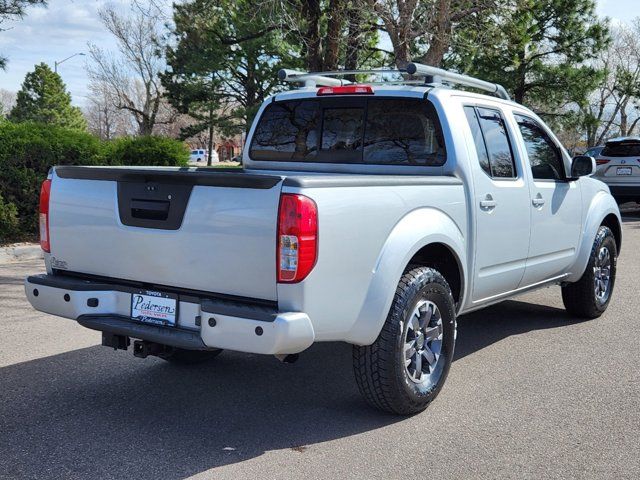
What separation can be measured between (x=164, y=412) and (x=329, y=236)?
5.28ft

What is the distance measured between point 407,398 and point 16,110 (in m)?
Answer: 53.0

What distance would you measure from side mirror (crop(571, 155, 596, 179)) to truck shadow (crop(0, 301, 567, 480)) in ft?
5.63

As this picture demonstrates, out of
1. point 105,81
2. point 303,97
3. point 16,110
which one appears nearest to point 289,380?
point 303,97

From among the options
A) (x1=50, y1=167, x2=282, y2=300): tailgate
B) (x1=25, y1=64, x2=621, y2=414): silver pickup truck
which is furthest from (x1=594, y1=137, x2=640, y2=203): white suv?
(x1=50, y1=167, x2=282, y2=300): tailgate

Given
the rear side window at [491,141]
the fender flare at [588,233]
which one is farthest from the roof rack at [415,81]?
the fender flare at [588,233]

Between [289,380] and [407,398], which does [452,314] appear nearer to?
[407,398]

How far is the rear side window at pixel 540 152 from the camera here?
571 centimetres

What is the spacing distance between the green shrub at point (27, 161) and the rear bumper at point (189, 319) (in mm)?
7322

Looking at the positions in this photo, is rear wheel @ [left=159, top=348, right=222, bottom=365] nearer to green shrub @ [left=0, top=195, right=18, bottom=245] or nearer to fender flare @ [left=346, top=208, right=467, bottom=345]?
fender flare @ [left=346, top=208, right=467, bottom=345]

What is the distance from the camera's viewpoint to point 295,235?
3.41m

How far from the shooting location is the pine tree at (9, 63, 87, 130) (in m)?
50.6

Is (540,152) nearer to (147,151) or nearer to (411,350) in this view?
(411,350)

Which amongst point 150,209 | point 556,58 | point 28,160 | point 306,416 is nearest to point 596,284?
point 306,416

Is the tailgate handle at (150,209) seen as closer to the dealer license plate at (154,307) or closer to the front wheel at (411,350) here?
the dealer license plate at (154,307)
